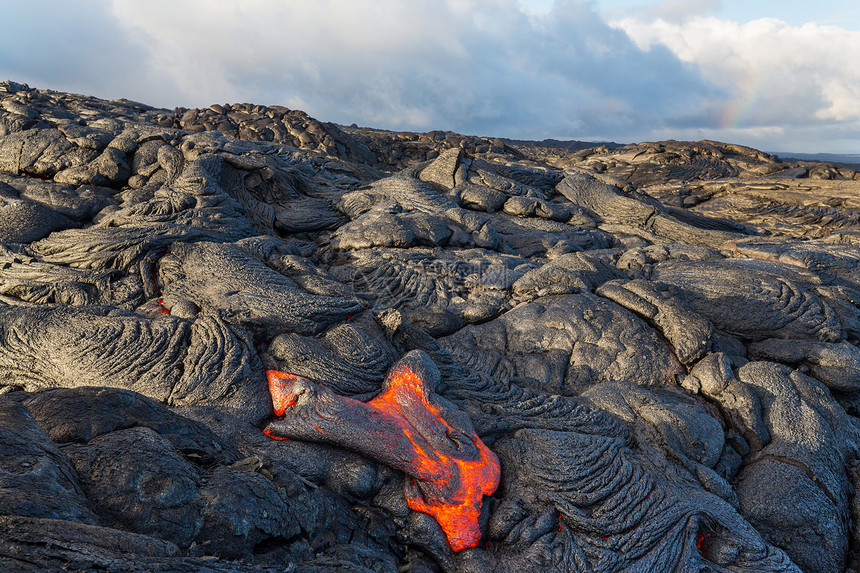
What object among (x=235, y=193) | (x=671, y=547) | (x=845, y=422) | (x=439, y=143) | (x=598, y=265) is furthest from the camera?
(x=439, y=143)

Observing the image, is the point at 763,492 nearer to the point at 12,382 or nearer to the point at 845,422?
the point at 845,422

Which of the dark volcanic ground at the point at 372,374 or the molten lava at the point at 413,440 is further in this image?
Result: the molten lava at the point at 413,440

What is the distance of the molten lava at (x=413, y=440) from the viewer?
14.3 feet

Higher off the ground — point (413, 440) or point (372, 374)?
point (372, 374)

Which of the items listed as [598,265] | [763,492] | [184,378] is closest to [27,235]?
[184,378]

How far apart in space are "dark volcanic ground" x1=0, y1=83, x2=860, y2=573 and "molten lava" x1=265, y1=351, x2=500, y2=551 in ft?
0.26

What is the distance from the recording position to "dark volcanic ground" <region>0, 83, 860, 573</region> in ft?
10.5

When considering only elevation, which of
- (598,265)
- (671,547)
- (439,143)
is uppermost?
(439,143)

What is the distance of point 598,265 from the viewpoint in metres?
8.51

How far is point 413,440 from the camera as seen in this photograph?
15.3 feet

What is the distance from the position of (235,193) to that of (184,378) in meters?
6.39

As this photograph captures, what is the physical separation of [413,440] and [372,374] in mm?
1124

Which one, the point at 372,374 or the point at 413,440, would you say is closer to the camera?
the point at 413,440

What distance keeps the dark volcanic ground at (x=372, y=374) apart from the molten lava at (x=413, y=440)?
0.26 feet
